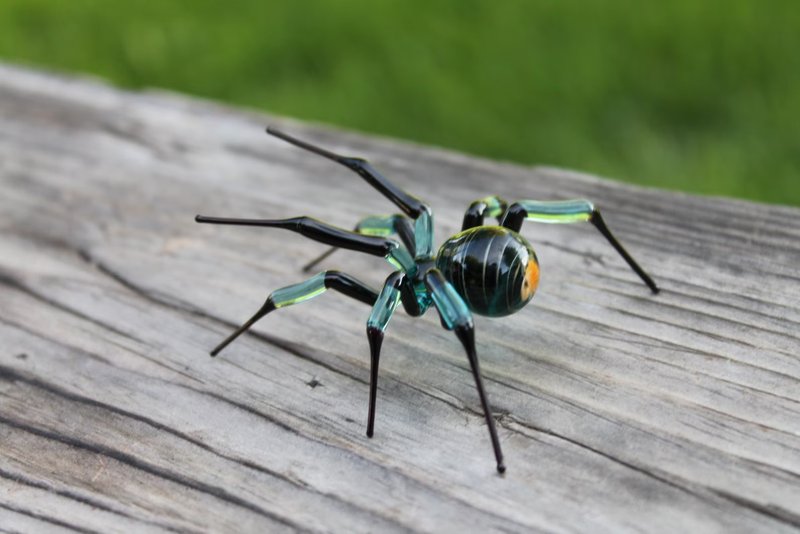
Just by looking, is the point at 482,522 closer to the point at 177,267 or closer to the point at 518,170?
the point at 177,267

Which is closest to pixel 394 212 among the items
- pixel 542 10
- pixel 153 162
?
pixel 153 162

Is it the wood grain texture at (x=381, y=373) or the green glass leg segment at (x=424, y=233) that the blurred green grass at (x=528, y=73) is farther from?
the green glass leg segment at (x=424, y=233)

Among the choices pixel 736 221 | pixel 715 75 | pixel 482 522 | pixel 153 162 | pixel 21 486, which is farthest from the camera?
pixel 715 75

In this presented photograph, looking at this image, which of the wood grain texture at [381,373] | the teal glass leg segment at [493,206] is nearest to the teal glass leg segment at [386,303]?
the wood grain texture at [381,373]

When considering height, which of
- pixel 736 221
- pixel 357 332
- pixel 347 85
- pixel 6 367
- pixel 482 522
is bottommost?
pixel 347 85

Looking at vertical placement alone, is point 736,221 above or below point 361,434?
above

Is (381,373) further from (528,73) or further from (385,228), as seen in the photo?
(528,73)
